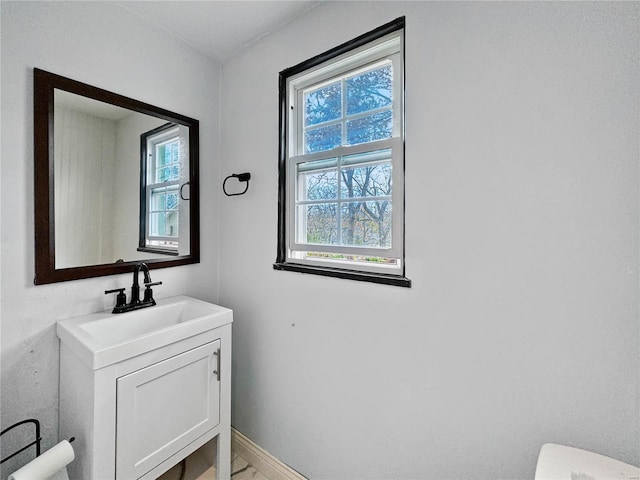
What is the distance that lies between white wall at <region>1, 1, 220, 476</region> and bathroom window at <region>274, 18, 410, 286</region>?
0.81 meters

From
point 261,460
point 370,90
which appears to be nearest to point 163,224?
point 370,90

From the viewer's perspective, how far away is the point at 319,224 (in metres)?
1.46

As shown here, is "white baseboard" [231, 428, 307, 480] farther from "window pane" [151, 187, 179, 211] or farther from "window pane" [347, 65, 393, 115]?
"window pane" [347, 65, 393, 115]

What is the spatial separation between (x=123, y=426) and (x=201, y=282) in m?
0.86

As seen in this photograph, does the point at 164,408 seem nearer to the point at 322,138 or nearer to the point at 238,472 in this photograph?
the point at 238,472

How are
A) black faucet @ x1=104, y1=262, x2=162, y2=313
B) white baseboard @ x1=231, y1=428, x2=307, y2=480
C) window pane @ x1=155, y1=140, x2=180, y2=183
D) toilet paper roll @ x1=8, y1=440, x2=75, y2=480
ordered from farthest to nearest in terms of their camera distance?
window pane @ x1=155, y1=140, x2=180, y2=183, white baseboard @ x1=231, y1=428, x2=307, y2=480, black faucet @ x1=104, y1=262, x2=162, y2=313, toilet paper roll @ x1=8, y1=440, x2=75, y2=480

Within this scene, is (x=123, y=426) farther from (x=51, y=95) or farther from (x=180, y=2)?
(x=180, y=2)

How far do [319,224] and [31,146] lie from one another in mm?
1256

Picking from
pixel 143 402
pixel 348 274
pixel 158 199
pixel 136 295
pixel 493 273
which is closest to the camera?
pixel 493 273

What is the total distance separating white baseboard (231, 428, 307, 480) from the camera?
58.0 inches

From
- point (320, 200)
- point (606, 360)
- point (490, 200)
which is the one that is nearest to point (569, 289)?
point (606, 360)

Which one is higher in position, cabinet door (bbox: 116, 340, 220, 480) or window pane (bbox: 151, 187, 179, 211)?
window pane (bbox: 151, 187, 179, 211)

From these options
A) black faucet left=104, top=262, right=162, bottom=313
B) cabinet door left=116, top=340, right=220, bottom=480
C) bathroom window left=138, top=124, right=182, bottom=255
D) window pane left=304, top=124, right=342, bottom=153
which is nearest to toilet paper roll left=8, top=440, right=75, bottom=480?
cabinet door left=116, top=340, right=220, bottom=480

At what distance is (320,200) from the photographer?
144cm
